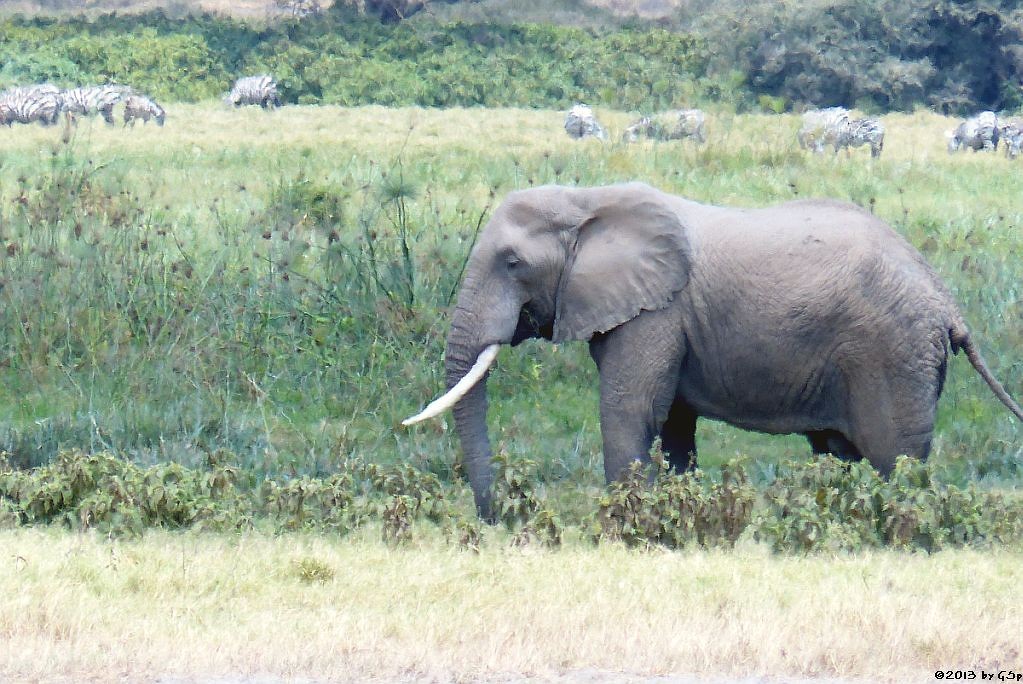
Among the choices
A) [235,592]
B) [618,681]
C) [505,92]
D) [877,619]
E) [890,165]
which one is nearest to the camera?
[618,681]

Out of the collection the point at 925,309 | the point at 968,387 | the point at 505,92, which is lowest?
the point at 505,92

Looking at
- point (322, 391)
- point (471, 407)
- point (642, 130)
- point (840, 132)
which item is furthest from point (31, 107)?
point (471, 407)

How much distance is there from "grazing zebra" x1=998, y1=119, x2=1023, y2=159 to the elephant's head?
18190mm

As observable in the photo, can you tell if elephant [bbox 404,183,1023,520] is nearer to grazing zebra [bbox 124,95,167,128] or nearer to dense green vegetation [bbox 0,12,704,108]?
grazing zebra [bbox 124,95,167,128]

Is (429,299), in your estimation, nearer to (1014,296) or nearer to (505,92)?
(1014,296)

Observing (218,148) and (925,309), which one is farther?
(218,148)

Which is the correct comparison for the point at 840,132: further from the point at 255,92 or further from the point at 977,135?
the point at 255,92

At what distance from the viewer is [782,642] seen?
18.6 ft

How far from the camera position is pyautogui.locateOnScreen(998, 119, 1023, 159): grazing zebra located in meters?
25.9

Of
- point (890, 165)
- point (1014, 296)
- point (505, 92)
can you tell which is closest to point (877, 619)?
point (1014, 296)

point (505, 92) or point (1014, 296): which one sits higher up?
point (1014, 296)

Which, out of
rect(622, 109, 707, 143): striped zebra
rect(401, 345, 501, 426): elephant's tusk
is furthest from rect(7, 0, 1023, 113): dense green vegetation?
rect(401, 345, 501, 426): elephant's tusk

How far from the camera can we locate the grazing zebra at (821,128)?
2472 cm

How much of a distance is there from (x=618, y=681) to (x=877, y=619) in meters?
1.13
